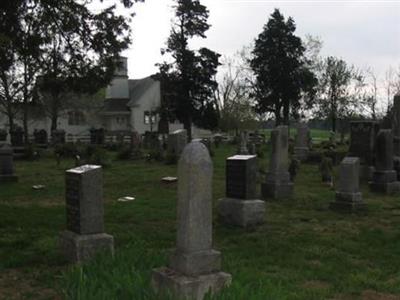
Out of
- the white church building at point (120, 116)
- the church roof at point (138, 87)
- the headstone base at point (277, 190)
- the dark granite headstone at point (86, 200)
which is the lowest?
the headstone base at point (277, 190)

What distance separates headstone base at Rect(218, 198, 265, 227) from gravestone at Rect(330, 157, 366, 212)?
2.60 m

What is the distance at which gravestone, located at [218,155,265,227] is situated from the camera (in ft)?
35.6

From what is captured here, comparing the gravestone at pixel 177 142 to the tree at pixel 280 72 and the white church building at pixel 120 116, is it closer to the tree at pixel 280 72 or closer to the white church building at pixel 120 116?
the tree at pixel 280 72

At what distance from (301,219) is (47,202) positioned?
20.7 ft

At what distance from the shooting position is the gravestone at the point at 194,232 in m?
5.62

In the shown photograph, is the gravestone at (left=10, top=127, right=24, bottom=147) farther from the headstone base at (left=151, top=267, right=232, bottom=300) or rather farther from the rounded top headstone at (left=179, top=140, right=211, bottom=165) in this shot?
the headstone base at (left=151, top=267, right=232, bottom=300)

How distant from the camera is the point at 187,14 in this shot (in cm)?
5197

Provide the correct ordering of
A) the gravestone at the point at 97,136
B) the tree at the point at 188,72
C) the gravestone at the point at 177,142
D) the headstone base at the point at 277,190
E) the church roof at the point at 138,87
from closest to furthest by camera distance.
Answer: the headstone base at the point at 277,190 < the gravestone at the point at 177,142 < the gravestone at the point at 97,136 < the tree at the point at 188,72 < the church roof at the point at 138,87

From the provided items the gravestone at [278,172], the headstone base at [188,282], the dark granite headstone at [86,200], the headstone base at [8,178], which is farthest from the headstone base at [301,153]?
the headstone base at [188,282]

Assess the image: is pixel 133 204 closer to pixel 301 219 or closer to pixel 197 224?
pixel 301 219

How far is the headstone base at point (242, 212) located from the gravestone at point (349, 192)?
8.52ft

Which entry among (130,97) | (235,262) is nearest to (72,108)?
(130,97)

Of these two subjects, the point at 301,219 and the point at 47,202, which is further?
the point at 47,202

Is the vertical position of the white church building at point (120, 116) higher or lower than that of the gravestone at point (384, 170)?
higher
